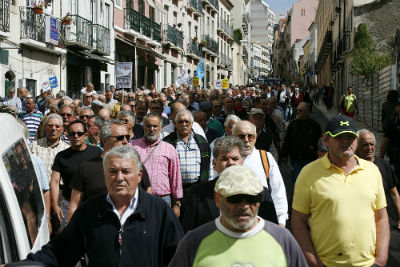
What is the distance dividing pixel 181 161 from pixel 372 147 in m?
2.12

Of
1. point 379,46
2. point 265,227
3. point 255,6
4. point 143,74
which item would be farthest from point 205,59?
point 255,6

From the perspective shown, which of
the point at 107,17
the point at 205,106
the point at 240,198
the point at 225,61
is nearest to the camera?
the point at 240,198

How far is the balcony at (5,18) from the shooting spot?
61.9ft

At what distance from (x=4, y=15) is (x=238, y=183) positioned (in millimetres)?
17662

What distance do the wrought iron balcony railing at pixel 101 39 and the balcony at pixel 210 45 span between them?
2334 cm

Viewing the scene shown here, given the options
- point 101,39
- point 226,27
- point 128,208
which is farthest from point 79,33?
point 226,27

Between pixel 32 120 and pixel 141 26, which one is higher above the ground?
pixel 141 26

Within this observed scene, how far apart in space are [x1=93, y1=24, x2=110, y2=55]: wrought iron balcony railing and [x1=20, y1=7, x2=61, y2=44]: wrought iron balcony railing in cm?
402

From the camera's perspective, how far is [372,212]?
4227mm

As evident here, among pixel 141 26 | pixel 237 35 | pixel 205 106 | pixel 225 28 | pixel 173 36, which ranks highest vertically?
pixel 237 35

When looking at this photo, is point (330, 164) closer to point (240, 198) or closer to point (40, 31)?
point (240, 198)

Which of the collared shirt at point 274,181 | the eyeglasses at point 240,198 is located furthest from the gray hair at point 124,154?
the collared shirt at point 274,181

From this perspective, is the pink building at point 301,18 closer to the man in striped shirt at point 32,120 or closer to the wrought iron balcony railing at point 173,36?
the wrought iron balcony railing at point 173,36

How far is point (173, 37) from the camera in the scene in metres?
40.5
